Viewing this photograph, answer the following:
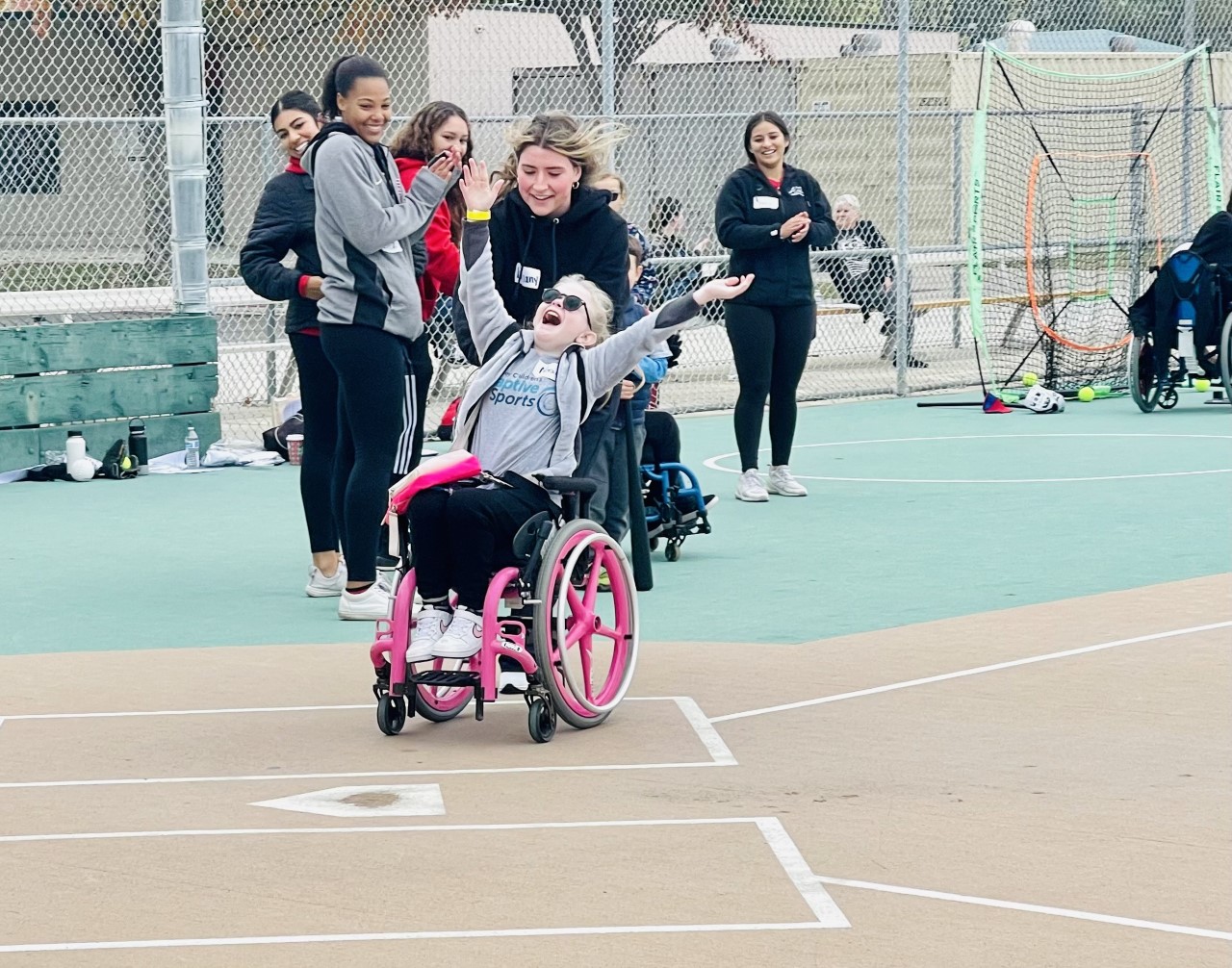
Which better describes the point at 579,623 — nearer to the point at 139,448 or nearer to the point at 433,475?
the point at 433,475

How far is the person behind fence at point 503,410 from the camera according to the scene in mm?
5613

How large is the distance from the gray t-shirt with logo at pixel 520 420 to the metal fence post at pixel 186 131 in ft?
20.3

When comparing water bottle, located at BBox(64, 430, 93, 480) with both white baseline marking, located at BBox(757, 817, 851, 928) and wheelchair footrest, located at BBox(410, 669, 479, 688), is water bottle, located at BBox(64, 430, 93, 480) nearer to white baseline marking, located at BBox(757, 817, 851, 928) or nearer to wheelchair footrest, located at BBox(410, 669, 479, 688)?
wheelchair footrest, located at BBox(410, 669, 479, 688)

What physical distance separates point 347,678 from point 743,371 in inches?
161

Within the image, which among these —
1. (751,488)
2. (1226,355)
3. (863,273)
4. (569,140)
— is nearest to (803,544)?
(751,488)

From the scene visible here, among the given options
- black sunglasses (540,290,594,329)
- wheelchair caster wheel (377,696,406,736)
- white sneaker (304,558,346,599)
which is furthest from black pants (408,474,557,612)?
white sneaker (304,558,346,599)

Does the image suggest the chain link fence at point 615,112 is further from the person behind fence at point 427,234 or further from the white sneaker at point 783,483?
the person behind fence at point 427,234

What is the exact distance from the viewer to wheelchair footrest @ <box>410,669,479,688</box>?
18.1ft

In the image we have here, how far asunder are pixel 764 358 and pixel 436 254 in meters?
2.77

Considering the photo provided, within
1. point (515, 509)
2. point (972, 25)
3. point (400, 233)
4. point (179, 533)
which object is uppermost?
point (972, 25)

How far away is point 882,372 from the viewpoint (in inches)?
674

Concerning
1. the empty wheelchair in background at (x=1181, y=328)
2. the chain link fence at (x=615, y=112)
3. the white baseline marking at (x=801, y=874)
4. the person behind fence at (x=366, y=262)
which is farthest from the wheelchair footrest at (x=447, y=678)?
the empty wheelchair in background at (x=1181, y=328)

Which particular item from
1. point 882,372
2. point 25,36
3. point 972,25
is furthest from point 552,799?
point 25,36

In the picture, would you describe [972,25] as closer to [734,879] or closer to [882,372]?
[882,372]
